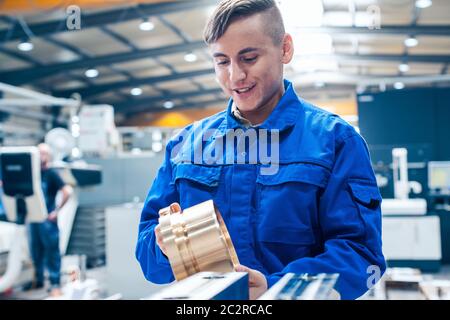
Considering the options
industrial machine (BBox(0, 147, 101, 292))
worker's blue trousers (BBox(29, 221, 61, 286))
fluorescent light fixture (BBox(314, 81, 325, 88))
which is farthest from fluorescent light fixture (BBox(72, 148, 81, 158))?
fluorescent light fixture (BBox(314, 81, 325, 88))

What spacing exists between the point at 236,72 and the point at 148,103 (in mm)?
4229

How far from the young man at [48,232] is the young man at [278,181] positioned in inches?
115

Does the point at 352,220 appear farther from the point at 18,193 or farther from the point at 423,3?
the point at 18,193

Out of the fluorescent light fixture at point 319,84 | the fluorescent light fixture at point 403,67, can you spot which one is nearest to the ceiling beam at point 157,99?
the fluorescent light fixture at point 319,84

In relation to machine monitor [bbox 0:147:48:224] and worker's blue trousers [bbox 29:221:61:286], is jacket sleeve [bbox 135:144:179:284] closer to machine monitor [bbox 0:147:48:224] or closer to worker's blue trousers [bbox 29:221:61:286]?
machine monitor [bbox 0:147:48:224]

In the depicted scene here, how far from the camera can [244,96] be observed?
1.95 ft

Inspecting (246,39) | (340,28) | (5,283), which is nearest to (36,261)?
(5,283)

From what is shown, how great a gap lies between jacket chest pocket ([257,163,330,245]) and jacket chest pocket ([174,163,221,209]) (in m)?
0.06

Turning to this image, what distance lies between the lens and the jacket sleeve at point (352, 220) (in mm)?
543

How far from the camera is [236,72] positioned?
56 cm

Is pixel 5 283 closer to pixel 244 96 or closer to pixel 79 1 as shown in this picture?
pixel 79 1

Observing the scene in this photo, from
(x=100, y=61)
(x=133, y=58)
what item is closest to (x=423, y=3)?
(x=133, y=58)

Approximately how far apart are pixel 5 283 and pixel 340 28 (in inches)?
85.3
